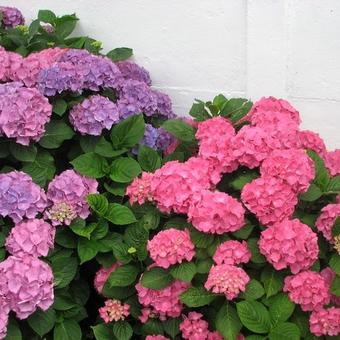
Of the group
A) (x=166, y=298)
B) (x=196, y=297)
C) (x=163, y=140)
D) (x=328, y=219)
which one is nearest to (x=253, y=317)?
(x=196, y=297)

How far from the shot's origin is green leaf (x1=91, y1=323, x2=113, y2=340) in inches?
96.7

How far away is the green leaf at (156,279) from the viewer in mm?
2330

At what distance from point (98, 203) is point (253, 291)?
0.71m

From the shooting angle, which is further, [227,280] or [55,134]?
[55,134]

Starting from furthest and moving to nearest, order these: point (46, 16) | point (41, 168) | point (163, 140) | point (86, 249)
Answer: point (46, 16) → point (163, 140) → point (41, 168) → point (86, 249)

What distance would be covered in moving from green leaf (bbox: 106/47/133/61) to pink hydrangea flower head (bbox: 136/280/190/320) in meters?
1.33

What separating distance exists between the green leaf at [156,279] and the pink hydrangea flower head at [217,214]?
0.71 feet

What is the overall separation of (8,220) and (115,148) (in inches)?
21.7

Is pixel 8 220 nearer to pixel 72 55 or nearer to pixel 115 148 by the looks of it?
pixel 115 148

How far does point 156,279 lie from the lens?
2.35 m

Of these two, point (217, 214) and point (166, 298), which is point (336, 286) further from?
point (166, 298)

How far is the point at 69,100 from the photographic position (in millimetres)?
2855

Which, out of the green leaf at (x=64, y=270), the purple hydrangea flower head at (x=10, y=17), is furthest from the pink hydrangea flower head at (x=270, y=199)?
the purple hydrangea flower head at (x=10, y=17)

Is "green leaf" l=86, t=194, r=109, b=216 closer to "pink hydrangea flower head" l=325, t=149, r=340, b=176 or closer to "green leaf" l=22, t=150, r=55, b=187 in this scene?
"green leaf" l=22, t=150, r=55, b=187
